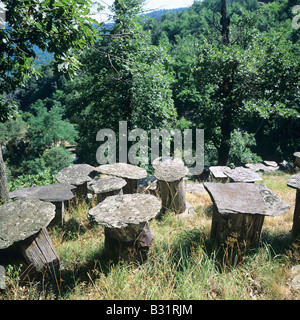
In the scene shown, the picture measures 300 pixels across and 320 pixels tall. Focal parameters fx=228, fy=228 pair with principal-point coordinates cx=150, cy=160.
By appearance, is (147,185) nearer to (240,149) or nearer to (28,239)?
(28,239)

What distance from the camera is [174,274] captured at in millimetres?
2857

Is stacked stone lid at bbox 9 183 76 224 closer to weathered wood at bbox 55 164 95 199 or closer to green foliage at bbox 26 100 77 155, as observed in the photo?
weathered wood at bbox 55 164 95 199

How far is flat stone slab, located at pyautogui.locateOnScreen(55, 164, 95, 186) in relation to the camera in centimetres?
522

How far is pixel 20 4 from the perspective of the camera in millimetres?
3100

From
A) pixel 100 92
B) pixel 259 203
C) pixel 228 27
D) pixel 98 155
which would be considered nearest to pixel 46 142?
pixel 98 155

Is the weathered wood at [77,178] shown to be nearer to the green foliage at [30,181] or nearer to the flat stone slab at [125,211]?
the green foliage at [30,181]

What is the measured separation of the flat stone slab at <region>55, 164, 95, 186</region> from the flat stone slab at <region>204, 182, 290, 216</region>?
2909 mm

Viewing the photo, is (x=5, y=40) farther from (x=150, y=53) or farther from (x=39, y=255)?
(x=150, y=53)

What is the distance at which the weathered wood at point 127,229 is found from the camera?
3039mm

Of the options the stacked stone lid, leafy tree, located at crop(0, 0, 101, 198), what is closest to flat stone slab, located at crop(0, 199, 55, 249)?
the stacked stone lid

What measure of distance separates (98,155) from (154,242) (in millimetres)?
7204

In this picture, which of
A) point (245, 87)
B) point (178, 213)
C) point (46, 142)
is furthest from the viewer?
point (46, 142)

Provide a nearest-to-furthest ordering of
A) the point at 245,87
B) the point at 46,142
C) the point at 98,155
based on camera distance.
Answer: the point at 245,87, the point at 98,155, the point at 46,142

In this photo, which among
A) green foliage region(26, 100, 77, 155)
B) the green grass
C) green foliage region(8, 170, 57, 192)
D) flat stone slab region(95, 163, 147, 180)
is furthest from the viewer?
green foliage region(26, 100, 77, 155)
